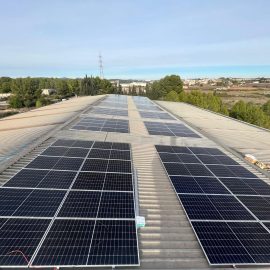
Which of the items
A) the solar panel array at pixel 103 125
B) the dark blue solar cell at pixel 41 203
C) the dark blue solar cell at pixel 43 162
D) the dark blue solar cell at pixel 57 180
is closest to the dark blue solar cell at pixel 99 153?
the dark blue solar cell at pixel 43 162

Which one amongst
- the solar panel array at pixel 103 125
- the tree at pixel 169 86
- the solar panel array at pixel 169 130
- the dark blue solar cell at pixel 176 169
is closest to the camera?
the dark blue solar cell at pixel 176 169

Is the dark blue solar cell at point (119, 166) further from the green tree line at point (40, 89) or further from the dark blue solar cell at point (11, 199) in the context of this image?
the green tree line at point (40, 89)

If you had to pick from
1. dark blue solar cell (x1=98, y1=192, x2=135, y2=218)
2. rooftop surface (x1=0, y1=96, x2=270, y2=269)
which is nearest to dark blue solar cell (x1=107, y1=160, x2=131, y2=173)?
rooftop surface (x1=0, y1=96, x2=270, y2=269)

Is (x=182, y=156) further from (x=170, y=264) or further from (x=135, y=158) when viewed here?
(x=170, y=264)

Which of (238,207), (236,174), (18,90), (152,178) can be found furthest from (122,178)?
(18,90)

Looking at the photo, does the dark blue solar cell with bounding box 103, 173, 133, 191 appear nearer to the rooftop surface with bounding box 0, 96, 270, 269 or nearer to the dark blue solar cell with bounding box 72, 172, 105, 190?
the dark blue solar cell with bounding box 72, 172, 105, 190
